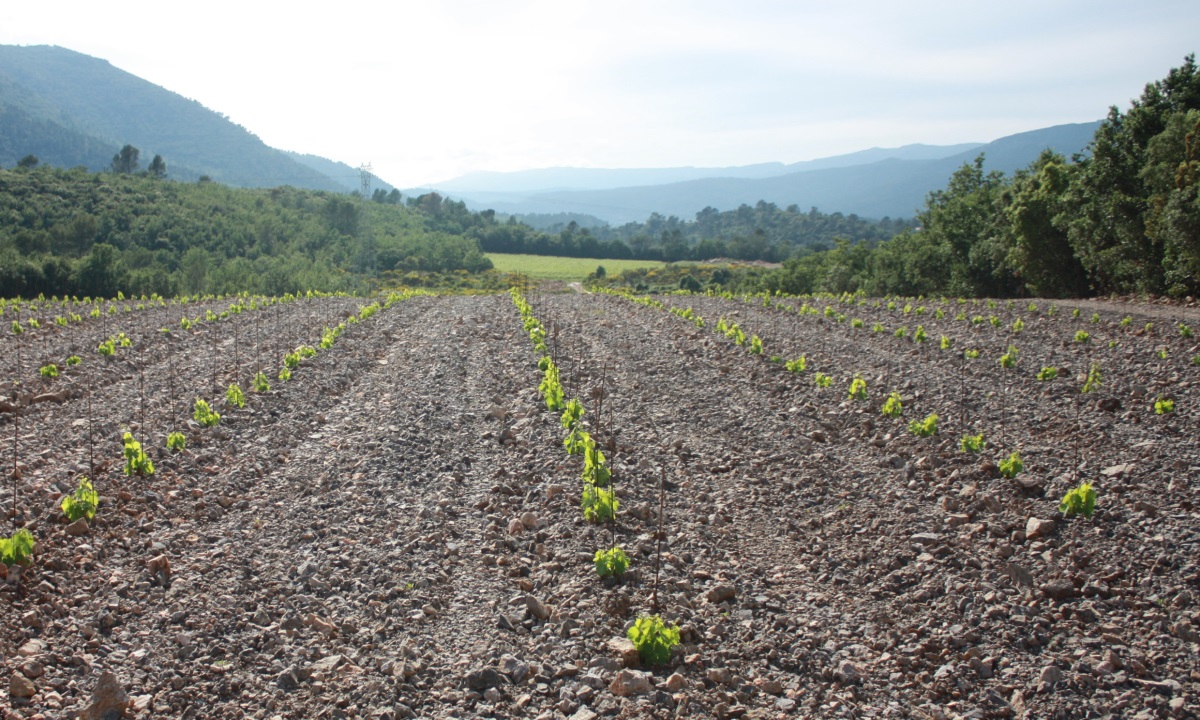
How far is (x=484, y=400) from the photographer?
1454cm

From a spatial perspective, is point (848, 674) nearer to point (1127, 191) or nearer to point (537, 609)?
point (537, 609)

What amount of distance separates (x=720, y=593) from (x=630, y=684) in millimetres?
1737

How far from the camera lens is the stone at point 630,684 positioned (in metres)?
5.71

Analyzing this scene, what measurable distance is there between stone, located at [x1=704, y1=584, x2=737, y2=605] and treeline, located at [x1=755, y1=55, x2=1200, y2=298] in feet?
79.9

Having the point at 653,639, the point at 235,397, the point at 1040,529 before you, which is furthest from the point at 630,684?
the point at 235,397

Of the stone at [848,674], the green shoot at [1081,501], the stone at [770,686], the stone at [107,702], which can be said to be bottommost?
the stone at [770,686]

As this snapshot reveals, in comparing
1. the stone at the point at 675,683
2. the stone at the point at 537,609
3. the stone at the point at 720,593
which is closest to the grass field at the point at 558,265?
the stone at the point at 720,593

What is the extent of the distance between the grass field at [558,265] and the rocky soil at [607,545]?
83.1 metres

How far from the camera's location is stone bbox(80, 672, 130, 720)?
5293 mm

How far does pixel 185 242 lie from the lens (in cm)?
8956

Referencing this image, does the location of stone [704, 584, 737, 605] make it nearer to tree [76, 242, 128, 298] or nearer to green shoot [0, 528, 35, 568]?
green shoot [0, 528, 35, 568]

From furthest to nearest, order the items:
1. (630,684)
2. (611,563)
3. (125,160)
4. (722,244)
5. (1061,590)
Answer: (125,160) → (722,244) → (611,563) → (1061,590) → (630,684)

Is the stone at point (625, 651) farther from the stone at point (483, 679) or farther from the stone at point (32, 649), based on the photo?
the stone at point (32, 649)

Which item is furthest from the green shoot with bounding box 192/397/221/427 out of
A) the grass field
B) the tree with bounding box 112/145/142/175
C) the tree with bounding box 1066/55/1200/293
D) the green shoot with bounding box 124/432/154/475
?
the tree with bounding box 112/145/142/175
